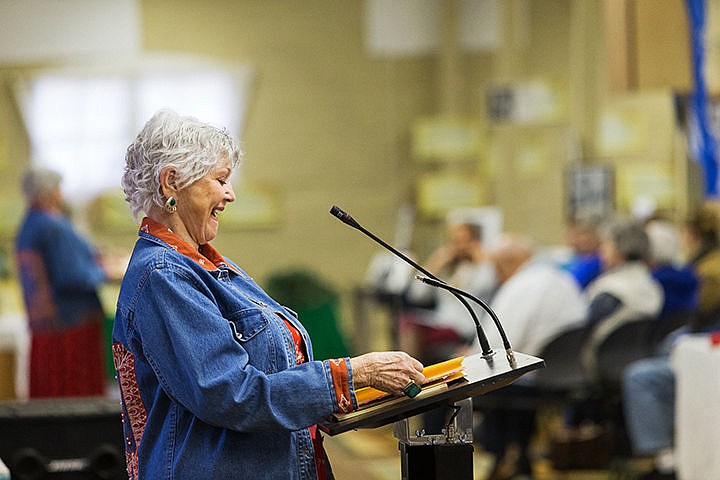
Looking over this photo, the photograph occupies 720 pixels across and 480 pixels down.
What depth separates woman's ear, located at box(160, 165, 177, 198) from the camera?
196cm

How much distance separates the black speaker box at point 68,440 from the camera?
12.2ft

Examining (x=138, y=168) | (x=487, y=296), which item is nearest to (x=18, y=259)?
(x=487, y=296)

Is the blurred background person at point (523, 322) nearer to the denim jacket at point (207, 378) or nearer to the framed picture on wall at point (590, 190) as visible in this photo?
the framed picture on wall at point (590, 190)

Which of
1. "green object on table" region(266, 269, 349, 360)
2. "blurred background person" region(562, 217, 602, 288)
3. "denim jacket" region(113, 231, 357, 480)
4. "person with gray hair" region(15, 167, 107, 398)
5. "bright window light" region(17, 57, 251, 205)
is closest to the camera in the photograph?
"denim jacket" region(113, 231, 357, 480)

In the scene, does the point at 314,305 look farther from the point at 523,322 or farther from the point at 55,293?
the point at 523,322

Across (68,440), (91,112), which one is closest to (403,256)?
(68,440)

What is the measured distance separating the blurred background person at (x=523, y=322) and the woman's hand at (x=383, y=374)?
131 inches

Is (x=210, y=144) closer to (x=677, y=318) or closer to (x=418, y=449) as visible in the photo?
(x=418, y=449)

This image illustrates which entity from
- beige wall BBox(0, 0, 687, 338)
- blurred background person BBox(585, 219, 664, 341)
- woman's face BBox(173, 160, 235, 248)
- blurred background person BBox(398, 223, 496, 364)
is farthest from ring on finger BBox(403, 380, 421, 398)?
beige wall BBox(0, 0, 687, 338)

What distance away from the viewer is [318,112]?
1108cm

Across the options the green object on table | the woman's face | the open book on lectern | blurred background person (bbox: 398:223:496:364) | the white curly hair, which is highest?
the white curly hair

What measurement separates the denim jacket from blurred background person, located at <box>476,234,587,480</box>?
3352 millimetres

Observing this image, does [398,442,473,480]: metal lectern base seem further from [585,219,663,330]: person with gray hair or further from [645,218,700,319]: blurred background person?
[645,218,700,319]: blurred background person

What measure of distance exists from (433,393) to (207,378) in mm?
375
